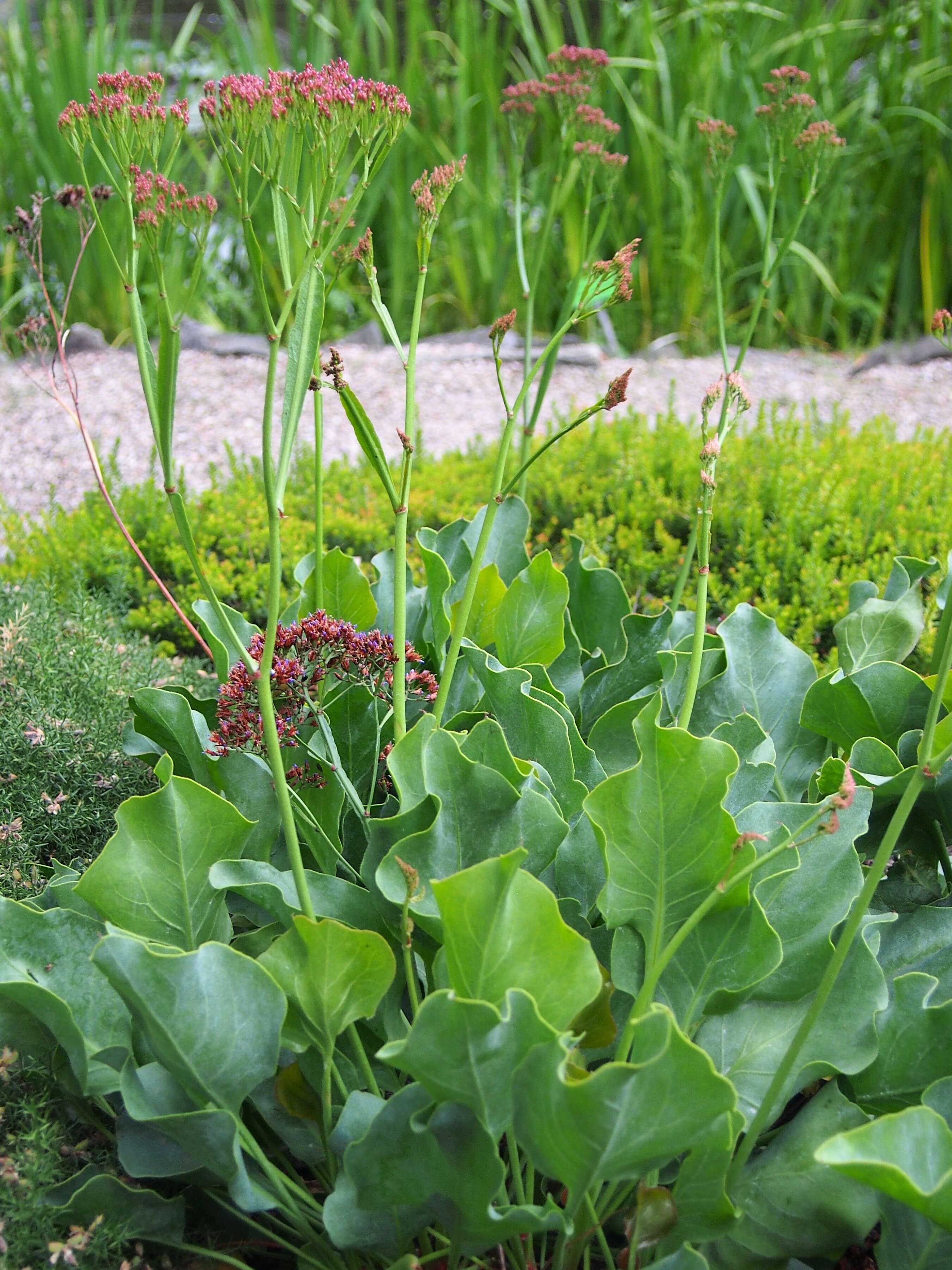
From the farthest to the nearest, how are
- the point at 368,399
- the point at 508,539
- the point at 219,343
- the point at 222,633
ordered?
the point at 219,343 < the point at 368,399 < the point at 508,539 < the point at 222,633

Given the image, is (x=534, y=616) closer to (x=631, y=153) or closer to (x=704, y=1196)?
(x=704, y=1196)

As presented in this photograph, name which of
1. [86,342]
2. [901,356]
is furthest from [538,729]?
[901,356]

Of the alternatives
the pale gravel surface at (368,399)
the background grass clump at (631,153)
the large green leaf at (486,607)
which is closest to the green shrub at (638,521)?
the pale gravel surface at (368,399)

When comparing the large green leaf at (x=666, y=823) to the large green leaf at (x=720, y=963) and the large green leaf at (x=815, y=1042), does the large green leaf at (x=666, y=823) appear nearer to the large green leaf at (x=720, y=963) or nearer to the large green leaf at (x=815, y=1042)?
the large green leaf at (x=720, y=963)

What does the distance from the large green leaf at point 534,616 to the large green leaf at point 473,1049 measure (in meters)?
0.77

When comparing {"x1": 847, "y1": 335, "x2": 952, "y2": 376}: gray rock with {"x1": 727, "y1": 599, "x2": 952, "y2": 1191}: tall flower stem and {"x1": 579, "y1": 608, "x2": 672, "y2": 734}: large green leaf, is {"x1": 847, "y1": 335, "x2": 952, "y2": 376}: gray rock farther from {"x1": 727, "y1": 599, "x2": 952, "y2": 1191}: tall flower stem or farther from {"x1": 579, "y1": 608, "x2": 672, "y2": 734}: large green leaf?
{"x1": 727, "y1": 599, "x2": 952, "y2": 1191}: tall flower stem

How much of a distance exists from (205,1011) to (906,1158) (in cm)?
62

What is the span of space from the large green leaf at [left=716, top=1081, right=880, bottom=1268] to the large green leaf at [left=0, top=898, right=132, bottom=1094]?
0.65 metres

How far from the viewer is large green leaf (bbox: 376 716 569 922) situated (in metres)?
1.16

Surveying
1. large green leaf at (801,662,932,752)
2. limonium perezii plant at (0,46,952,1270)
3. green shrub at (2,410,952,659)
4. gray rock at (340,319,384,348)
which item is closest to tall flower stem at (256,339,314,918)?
limonium perezii plant at (0,46,952,1270)

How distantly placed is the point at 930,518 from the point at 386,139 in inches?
90.2

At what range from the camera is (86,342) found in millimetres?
5887

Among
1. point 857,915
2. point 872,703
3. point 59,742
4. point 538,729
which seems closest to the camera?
point 857,915

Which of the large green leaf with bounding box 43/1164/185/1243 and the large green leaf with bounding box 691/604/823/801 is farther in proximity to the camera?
the large green leaf with bounding box 691/604/823/801
